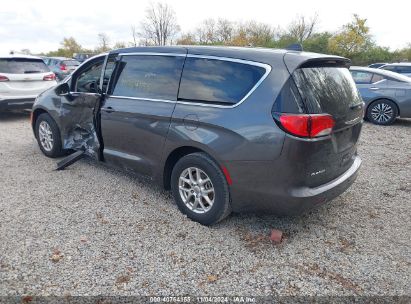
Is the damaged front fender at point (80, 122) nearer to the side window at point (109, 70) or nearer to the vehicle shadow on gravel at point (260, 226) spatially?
the side window at point (109, 70)

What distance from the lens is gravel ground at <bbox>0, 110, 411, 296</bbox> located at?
2488mm

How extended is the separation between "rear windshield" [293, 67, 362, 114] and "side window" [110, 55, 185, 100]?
51.6 inches

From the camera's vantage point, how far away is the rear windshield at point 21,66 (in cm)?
787

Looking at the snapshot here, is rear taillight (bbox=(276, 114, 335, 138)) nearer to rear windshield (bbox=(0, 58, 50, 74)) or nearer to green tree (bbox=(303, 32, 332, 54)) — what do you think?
rear windshield (bbox=(0, 58, 50, 74))

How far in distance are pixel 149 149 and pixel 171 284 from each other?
1582 mm

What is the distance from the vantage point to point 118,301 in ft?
7.60

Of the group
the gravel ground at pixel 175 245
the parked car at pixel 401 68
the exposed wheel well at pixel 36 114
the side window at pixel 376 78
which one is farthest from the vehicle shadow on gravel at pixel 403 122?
the exposed wheel well at pixel 36 114

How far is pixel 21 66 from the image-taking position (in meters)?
8.13

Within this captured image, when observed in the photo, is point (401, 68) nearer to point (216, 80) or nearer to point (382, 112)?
point (382, 112)

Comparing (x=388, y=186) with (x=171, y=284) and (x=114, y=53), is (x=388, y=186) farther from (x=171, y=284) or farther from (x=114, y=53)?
(x=114, y=53)

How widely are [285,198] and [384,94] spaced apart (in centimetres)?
732

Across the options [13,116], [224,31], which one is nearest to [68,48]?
[224,31]

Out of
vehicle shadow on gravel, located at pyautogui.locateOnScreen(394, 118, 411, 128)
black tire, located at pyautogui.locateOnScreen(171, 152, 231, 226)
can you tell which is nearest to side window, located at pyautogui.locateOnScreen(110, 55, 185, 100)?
black tire, located at pyautogui.locateOnScreen(171, 152, 231, 226)

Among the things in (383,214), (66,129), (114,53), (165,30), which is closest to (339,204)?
(383,214)
